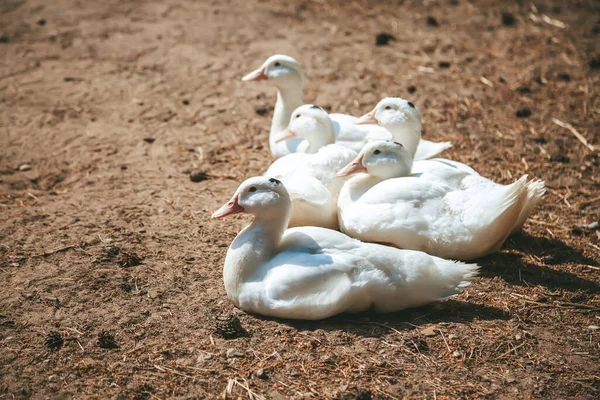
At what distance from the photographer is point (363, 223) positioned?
5.24 m

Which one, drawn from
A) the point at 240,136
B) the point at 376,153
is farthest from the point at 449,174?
the point at 240,136

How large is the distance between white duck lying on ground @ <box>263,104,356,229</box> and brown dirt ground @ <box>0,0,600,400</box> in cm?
69

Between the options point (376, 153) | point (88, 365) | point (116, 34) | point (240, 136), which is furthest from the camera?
point (116, 34)

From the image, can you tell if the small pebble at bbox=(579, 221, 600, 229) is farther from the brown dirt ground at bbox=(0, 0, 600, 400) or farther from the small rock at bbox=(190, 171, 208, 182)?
the small rock at bbox=(190, 171, 208, 182)

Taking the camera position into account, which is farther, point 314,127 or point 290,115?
point 290,115

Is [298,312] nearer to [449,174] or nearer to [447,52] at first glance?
[449,174]

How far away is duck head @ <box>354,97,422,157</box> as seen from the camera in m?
6.16

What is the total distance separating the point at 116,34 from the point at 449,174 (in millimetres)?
6101

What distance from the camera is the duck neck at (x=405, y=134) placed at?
243 inches

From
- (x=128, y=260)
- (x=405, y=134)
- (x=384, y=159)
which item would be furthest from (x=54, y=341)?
(x=405, y=134)

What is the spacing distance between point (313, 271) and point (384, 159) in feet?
4.62

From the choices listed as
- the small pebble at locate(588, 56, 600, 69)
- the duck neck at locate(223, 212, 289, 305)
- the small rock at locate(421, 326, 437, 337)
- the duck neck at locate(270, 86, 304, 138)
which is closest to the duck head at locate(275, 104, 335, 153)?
the duck neck at locate(270, 86, 304, 138)

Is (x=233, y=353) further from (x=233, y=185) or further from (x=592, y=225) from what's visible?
(x=592, y=225)

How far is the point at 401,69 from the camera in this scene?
9086 mm
